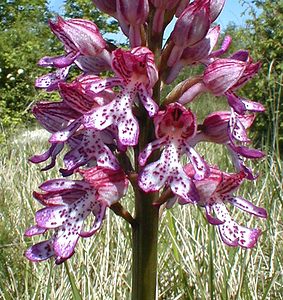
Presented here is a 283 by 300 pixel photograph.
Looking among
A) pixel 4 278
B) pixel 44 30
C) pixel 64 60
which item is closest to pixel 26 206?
pixel 4 278

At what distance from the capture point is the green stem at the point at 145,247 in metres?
1.13

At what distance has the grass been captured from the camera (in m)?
1.78

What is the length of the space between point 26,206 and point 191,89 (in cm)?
155

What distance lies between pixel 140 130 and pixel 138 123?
0.04 m

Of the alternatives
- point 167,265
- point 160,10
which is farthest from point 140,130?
point 167,265

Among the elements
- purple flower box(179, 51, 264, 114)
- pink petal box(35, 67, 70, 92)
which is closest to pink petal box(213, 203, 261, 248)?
purple flower box(179, 51, 264, 114)

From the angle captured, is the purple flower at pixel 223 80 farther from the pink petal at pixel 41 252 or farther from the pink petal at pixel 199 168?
the pink petal at pixel 41 252

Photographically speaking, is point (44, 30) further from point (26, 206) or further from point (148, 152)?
point (148, 152)

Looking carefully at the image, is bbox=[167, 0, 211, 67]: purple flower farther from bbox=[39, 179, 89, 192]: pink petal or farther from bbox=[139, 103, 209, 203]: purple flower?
bbox=[39, 179, 89, 192]: pink petal

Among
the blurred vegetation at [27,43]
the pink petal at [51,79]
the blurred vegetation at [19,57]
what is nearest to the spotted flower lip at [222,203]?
the pink petal at [51,79]

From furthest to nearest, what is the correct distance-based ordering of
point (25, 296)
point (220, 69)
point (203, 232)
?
point (203, 232), point (25, 296), point (220, 69)

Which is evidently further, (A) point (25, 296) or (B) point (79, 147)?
(A) point (25, 296)

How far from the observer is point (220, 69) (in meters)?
1.18

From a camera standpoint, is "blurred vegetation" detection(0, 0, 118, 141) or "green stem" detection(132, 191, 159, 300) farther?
"blurred vegetation" detection(0, 0, 118, 141)
